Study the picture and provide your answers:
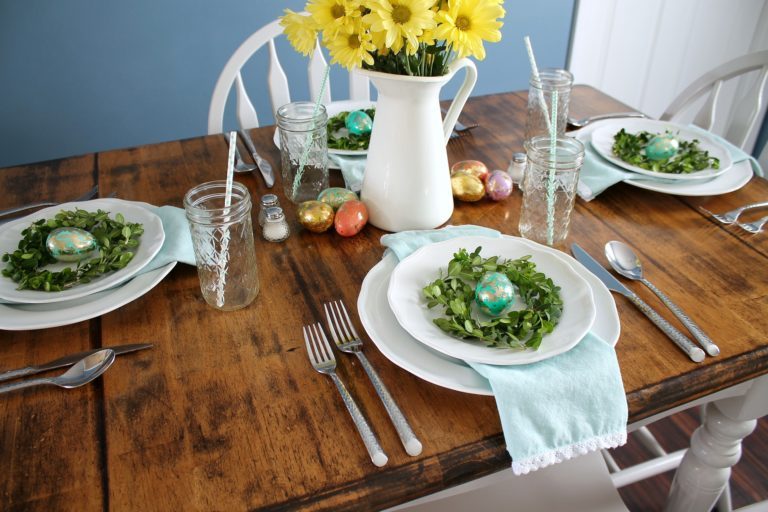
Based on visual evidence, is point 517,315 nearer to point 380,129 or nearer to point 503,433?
point 503,433

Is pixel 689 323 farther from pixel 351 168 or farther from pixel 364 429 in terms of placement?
pixel 351 168

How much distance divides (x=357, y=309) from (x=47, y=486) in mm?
380

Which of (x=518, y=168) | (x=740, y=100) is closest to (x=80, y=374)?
(x=518, y=168)

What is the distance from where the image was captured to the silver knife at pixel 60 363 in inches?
26.7

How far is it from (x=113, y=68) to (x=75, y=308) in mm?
1457

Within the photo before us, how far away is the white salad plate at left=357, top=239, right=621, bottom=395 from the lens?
0.64 metres

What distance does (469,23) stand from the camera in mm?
758

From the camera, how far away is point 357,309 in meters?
0.78

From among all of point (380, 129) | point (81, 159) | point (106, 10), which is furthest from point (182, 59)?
point (380, 129)

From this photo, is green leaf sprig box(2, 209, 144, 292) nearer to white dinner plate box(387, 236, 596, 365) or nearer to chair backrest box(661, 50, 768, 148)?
white dinner plate box(387, 236, 596, 365)

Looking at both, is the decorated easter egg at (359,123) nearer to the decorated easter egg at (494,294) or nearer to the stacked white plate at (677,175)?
the stacked white plate at (677,175)

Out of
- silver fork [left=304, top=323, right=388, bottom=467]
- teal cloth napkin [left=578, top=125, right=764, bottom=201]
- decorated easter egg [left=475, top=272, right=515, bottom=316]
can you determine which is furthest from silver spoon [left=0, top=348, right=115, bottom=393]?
teal cloth napkin [left=578, top=125, right=764, bottom=201]

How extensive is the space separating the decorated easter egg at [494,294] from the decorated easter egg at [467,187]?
12.0 inches

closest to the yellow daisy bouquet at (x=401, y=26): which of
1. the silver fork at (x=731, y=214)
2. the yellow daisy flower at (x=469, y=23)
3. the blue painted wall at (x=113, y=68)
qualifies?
the yellow daisy flower at (x=469, y=23)
